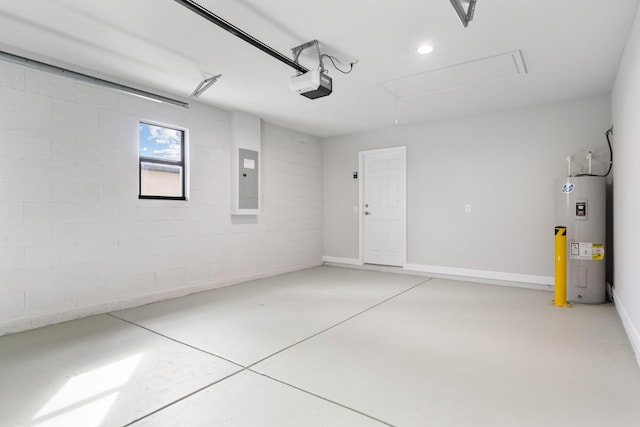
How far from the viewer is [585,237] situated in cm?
409

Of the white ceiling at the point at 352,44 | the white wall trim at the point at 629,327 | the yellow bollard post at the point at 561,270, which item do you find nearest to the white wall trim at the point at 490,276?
the yellow bollard post at the point at 561,270

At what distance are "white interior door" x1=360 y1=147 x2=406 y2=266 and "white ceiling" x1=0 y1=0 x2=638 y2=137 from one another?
179cm

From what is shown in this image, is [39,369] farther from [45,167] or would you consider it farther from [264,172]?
→ [264,172]

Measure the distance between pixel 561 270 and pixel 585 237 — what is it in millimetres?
509

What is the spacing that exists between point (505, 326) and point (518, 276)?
208 cm

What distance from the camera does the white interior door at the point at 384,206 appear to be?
625 centimetres

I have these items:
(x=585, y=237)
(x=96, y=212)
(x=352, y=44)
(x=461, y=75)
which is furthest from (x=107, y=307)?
(x=585, y=237)

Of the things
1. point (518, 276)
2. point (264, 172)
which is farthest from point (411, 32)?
point (518, 276)

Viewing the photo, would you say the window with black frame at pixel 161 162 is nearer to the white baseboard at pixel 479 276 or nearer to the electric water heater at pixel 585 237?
the white baseboard at pixel 479 276

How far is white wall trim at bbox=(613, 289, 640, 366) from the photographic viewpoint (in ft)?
8.59

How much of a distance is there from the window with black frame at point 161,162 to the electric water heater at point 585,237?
16.4 ft

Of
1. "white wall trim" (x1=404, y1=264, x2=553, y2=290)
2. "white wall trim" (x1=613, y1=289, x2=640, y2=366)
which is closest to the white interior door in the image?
"white wall trim" (x1=404, y1=264, x2=553, y2=290)

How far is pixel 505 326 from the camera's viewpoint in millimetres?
3354

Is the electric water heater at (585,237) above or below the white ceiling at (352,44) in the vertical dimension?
below
